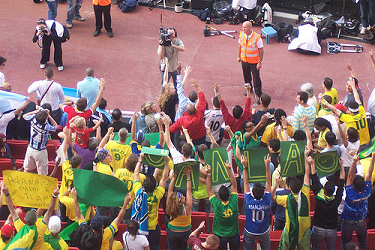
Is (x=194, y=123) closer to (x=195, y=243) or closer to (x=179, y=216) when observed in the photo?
(x=179, y=216)

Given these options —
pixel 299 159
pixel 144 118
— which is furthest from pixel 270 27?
pixel 299 159

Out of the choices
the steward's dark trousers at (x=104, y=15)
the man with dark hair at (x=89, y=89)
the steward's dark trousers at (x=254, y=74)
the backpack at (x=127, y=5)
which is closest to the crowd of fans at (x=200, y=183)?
the man with dark hair at (x=89, y=89)

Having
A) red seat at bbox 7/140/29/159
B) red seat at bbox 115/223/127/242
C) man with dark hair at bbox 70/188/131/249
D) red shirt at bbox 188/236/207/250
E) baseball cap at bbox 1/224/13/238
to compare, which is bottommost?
red seat at bbox 7/140/29/159

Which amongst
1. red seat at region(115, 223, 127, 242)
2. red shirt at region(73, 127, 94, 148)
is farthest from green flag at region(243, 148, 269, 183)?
red shirt at region(73, 127, 94, 148)

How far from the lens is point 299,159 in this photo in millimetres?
7793

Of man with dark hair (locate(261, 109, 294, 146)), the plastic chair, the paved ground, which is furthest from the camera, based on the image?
the plastic chair

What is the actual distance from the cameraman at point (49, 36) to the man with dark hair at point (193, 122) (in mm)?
5097

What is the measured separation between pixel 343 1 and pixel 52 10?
A: 8.31 metres

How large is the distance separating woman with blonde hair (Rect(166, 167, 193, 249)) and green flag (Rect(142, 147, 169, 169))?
38 centimetres

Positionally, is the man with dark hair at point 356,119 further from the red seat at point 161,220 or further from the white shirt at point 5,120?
the white shirt at point 5,120

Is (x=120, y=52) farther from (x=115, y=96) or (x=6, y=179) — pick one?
(x=6, y=179)

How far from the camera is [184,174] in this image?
7527 millimetres

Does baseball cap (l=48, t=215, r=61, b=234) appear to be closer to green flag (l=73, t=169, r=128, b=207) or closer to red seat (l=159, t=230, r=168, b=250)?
green flag (l=73, t=169, r=128, b=207)

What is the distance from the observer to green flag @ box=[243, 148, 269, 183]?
301 inches
